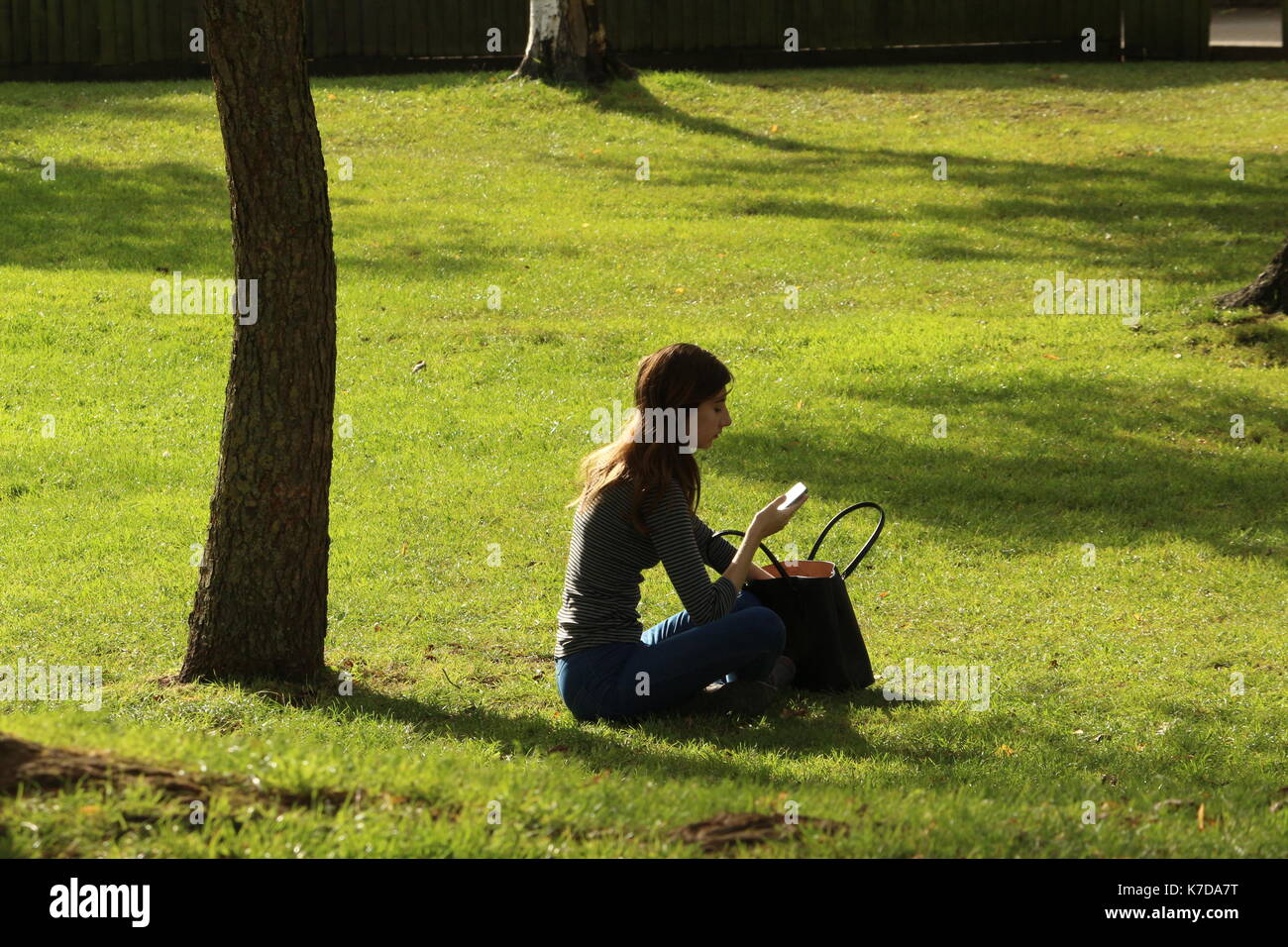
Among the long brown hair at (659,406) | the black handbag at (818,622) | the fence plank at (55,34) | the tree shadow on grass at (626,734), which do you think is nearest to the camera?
the tree shadow on grass at (626,734)

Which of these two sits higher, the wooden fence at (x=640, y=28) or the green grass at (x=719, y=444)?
the wooden fence at (x=640, y=28)

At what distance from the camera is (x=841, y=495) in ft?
Answer: 31.1

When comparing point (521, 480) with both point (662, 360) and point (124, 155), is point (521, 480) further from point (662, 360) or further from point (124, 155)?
point (124, 155)

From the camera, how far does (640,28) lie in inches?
917

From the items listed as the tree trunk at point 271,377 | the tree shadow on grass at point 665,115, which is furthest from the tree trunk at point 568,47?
the tree trunk at point 271,377

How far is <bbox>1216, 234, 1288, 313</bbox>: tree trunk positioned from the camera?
493 inches

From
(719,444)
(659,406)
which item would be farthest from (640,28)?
(659,406)

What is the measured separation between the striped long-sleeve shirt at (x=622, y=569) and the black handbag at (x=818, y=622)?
1.39ft

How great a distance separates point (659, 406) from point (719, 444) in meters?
5.02

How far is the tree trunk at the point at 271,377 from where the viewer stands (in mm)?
5691

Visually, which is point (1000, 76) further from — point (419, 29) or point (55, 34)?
point (55, 34)

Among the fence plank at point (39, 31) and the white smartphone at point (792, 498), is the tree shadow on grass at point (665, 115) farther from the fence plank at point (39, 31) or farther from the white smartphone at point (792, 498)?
the white smartphone at point (792, 498)

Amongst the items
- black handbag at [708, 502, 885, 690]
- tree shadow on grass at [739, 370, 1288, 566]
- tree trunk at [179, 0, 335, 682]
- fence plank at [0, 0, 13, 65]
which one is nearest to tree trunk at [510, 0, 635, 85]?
fence plank at [0, 0, 13, 65]

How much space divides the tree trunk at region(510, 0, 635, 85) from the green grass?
614 mm
